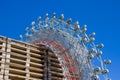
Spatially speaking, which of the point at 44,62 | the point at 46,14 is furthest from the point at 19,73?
the point at 46,14

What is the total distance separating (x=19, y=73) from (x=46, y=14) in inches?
180

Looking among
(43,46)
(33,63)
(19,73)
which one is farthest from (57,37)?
(19,73)

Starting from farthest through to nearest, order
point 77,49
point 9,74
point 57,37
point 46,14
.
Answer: point 46,14
point 57,37
point 77,49
point 9,74

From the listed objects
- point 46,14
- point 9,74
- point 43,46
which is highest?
point 46,14

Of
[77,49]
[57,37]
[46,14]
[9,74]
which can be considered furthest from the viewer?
[46,14]

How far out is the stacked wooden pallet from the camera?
1256cm

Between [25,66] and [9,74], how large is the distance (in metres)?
1.03

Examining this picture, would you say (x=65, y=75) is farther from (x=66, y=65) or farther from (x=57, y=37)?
(x=57, y=37)

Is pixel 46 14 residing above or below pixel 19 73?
above

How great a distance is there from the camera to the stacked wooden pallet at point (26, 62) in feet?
41.2

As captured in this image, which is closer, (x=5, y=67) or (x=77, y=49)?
(x=5, y=67)

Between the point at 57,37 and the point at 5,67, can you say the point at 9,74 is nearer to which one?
the point at 5,67

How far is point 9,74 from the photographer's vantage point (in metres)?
12.3

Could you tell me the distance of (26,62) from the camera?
43.6 ft
